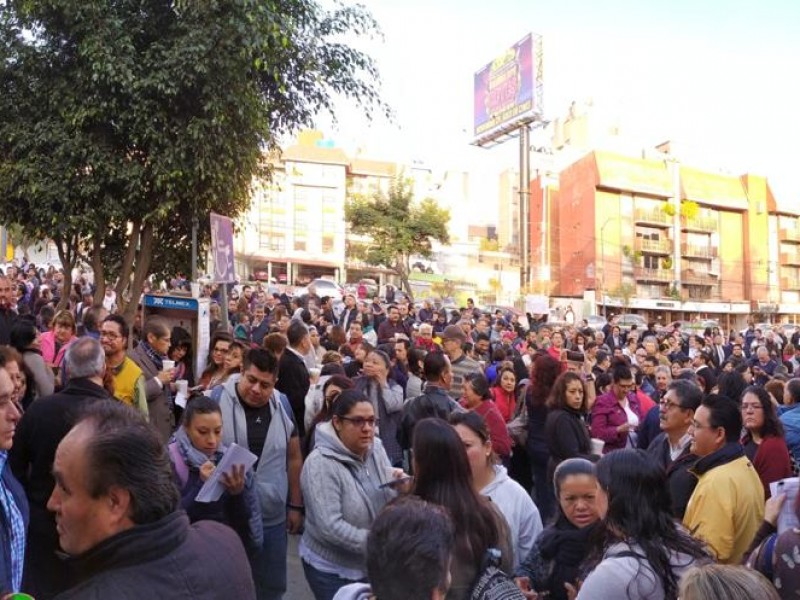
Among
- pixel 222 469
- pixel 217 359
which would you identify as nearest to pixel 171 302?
pixel 217 359

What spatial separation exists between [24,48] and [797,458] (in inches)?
383

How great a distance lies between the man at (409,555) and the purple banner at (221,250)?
6.66 metres

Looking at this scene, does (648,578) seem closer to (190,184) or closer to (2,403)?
(2,403)

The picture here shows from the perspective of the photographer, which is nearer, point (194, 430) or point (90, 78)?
point (194, 430)

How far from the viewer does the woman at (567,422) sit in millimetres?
5516

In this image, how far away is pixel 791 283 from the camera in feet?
230

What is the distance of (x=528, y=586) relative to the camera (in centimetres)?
332

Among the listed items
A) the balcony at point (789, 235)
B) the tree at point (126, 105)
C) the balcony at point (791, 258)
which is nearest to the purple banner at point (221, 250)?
the tree at point (126, 105)

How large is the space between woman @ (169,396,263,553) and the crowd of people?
0.04 ft

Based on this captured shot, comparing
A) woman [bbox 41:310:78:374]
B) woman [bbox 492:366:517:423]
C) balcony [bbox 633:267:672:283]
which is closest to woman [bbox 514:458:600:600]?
woman [bbox 492:366:517:423]

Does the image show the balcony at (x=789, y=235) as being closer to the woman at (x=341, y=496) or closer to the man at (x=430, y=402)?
the man at (x=430, y=402)

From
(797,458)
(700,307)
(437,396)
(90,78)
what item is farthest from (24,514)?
(700,307)

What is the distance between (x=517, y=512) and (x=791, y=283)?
2979 inches

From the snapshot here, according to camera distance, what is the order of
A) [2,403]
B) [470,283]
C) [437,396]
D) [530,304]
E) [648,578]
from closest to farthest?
1. [648,578]
2. [2,403]
3. [437,396]
4. [530,304]
5. [470,283]
